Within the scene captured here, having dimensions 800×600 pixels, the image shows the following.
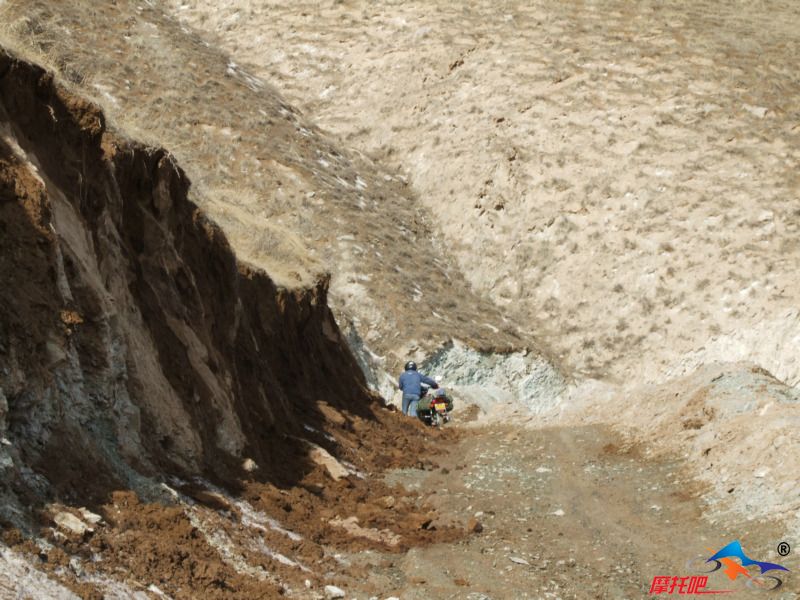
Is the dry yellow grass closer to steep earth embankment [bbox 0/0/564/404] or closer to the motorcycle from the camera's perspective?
steep earth embankment [bbox 0/0/564/404]

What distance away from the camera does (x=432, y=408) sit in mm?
22141

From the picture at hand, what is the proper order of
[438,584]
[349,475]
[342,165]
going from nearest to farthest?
1. [438,584]
2. [349,475]
3. [342,165]

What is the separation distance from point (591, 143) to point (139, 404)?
25657 mm

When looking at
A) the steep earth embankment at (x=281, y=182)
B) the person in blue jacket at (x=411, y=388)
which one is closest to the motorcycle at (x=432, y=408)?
the person in blue jacket at (x=411, y=388)

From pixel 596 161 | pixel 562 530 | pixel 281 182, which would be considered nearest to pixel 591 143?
pixel 596 161

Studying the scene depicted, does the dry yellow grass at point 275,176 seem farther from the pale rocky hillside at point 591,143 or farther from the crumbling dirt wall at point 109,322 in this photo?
the crumbling dirt wall at point 109,322

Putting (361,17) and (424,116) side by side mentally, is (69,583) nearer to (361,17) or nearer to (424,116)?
(424,116)

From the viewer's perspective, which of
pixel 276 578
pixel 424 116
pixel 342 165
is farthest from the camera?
pixel 424 116

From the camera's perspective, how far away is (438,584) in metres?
10.3

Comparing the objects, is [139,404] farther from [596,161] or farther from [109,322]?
[596,161]

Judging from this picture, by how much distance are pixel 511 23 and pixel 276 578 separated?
1338 inches

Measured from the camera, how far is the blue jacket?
22297mm

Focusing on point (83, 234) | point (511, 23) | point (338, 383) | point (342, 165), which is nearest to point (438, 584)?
point (83, 234)

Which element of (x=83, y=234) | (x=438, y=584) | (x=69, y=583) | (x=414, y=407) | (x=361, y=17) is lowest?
(x=414, y=407)
